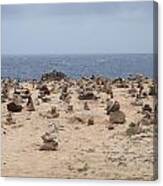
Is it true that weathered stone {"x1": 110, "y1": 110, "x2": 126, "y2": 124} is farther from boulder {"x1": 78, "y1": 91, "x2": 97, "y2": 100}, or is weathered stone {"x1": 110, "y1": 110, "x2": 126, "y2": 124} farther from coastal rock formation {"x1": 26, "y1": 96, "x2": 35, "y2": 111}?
coastal rock formation {"x1": 26, "y1": 96, "x2": 35, "y2": 111}

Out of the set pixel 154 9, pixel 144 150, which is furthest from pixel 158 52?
pixel 144 150

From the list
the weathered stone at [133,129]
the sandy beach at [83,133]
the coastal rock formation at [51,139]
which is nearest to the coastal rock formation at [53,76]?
the sandy beach at [83,133]

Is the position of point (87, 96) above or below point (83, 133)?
above

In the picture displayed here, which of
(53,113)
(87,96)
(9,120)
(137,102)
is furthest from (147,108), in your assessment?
(9,120)

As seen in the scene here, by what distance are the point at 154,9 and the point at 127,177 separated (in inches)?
23.0

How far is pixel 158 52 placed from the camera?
2.46 metres

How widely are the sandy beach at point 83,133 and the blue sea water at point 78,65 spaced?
3cm

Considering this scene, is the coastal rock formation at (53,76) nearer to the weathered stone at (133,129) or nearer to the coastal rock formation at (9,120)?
the coastal rock formation at (9,120)

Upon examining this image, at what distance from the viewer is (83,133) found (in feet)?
8.21

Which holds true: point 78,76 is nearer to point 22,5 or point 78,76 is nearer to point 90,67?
point 90,67

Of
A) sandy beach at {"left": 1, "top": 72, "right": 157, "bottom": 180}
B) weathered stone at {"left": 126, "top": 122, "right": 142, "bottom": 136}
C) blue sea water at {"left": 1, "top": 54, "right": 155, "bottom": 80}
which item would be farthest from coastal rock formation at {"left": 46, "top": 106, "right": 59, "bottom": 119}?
weathered stone at {"left": 126, "top": 122, "right": 142, "bottom": 136}

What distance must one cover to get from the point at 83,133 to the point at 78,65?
238 millimetres

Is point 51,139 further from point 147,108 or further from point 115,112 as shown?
point 147,108

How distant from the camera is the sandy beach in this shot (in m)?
2.47
